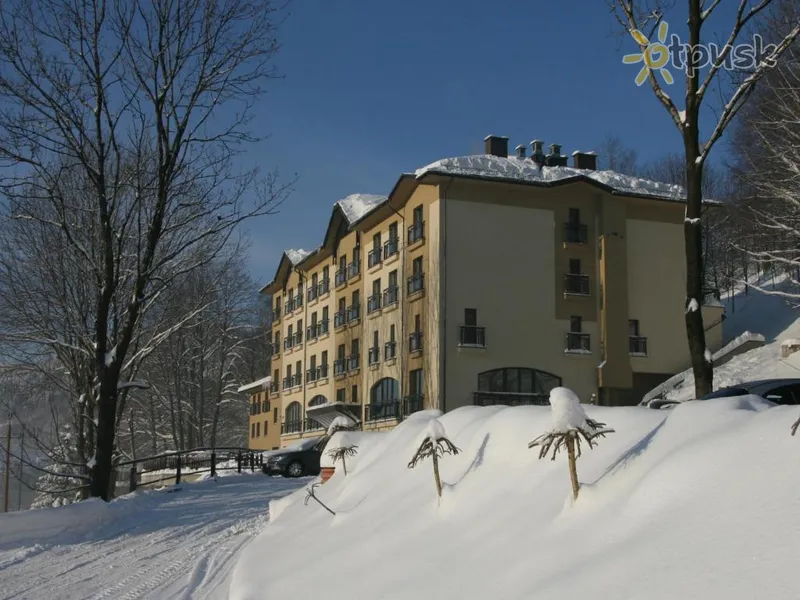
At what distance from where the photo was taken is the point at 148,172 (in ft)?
58.9

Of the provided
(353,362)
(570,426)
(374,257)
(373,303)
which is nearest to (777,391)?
(570,426)

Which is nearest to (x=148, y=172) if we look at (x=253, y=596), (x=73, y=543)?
(x=73, y=543)

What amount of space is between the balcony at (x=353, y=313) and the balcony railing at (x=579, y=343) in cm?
1290

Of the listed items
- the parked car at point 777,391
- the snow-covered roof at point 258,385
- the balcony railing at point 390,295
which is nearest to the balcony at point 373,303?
the balcony railing at point 390,295

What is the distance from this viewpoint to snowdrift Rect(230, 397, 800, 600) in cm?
347

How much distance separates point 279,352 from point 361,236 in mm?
17885

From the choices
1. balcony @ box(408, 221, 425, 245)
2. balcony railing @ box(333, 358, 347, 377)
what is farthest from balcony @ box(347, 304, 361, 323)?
balcony @ box(408, 221, 425, 245)

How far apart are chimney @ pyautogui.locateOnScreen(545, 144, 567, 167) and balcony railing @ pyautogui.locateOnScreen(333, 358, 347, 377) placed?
Answer: 1580 centimetres

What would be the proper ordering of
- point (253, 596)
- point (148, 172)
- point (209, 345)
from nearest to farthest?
point (253, 596)
point (148, 172)
point (209, 345)

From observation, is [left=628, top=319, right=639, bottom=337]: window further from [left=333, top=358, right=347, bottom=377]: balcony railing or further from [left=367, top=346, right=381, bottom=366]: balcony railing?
[left=333, top=358, right=347, bottom=377]: balcony railing

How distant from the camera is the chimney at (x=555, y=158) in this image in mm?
44969

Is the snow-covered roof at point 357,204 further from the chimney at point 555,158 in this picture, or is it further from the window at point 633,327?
the window at point 633,327

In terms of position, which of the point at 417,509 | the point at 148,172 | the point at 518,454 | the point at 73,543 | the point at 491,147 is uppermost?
the point at 491,147

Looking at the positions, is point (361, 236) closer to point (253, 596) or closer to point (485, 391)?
point (485, 391)
